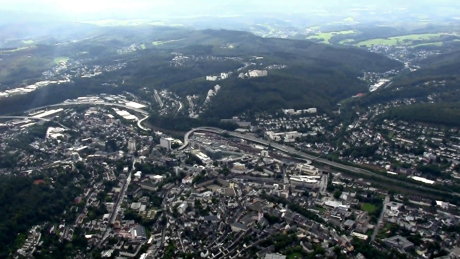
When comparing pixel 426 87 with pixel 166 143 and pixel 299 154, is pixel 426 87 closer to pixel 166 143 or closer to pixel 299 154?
pixel 299 154

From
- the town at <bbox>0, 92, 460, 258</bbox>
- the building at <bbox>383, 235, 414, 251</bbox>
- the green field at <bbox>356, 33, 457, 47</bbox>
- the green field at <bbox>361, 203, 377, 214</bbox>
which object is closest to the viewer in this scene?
the building at <bbox>383, 235, 414, 251</bbox>

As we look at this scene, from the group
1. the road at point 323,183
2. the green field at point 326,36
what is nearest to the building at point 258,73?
the road at point 323,183

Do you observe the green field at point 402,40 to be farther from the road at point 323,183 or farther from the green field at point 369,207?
the green field at point 369,207

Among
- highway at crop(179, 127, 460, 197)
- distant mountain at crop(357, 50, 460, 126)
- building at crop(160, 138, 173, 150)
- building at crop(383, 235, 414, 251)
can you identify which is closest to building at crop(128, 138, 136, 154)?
building at crop(160, 138, 173, 150)

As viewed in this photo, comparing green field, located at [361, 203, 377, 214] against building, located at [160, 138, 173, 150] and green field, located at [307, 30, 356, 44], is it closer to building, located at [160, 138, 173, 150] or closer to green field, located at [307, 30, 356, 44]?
building, located at [160, 138, 173, 150]

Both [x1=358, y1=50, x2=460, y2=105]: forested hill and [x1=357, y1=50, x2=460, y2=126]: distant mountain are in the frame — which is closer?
[x1=357, y1=50, x2=460, y2=126]: distant mountain

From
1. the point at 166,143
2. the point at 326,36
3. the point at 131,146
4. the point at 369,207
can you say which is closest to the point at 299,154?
the point at 369,207

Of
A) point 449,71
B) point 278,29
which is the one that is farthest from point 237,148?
point 278,29

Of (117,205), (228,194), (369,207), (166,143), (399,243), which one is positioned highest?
(399,243)

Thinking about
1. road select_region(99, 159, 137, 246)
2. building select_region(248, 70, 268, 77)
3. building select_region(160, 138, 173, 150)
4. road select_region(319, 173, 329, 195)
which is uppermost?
road select_region(319, 173, 329, 195)
